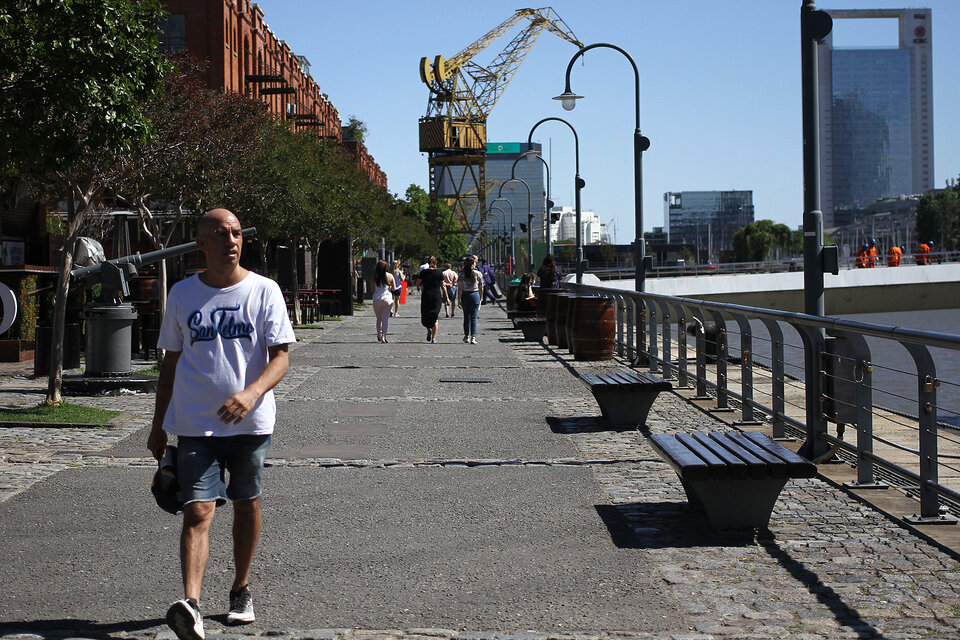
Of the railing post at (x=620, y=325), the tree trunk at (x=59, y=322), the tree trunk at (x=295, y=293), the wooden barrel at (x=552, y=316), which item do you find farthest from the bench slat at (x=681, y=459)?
the tree trunk at (x=295, y=293)

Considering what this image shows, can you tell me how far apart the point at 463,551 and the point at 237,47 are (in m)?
54.2

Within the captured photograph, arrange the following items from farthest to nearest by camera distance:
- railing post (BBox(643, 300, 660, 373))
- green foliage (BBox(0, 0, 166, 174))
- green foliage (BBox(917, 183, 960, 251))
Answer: green foliage (BBox(917, 183, 960, 251)), railing post (BBox(643, 300, 660, 373)), green foliage (BBox(0, 0, 166, 174))

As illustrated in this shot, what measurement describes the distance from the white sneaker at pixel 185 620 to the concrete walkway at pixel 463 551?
10.4 inches

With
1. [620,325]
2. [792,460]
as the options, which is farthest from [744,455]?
[620,325]

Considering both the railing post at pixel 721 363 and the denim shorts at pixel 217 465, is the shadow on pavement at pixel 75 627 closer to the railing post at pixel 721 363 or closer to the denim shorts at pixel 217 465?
the denim shorts at pixel 217 465

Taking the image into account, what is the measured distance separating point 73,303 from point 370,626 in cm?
1583

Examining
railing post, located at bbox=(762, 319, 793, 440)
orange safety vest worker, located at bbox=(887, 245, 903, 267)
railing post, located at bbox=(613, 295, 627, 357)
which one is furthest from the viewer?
orange safety vest worker, located at bbox=(887, 245, 903, 267)

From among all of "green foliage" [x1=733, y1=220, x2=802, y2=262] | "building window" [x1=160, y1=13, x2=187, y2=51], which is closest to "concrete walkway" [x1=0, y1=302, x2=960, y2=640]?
"building window" [x1=160, y1=13, x2=187, y2=51]

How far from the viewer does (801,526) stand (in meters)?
6.49

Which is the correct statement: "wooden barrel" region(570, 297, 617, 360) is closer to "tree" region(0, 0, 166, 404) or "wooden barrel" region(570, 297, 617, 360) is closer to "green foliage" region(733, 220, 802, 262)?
"tree" region(0, 0, 166, 404)

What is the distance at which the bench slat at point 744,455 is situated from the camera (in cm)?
595

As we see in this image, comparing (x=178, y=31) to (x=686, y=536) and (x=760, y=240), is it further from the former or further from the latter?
(x=760, y=240)

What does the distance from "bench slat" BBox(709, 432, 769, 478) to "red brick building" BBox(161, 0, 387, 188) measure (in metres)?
37.7

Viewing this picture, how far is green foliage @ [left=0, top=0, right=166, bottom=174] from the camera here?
966cm
